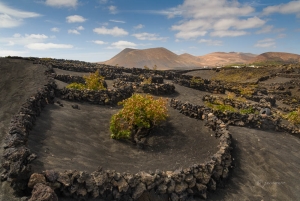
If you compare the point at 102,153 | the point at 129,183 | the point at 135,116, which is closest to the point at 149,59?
the point at 135,116

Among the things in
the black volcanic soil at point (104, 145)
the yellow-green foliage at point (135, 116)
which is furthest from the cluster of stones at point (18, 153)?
the yellow-green foliage at point (135, 116)

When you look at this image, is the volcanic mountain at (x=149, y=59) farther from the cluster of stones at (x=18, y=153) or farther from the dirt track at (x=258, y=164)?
the cluster of stones at (x=18, y=153)

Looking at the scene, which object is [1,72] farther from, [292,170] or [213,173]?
[292,170]

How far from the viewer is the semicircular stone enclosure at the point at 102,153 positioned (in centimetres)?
636

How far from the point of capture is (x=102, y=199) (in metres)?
6.50

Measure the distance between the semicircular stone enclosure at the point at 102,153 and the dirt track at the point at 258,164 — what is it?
1.69 feet

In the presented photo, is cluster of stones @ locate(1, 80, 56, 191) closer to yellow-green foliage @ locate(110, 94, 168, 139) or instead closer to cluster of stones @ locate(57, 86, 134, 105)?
yellow-green foliage @ locate(110, 94, 168, 139)

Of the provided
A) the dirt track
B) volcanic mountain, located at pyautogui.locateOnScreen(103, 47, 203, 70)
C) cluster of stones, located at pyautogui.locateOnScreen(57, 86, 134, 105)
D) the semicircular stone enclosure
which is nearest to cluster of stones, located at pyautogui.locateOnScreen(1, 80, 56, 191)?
the semicircular stone enclosure

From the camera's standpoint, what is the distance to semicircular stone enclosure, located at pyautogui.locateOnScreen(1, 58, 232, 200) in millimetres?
6355

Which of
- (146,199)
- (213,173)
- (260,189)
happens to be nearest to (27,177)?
(146,199)

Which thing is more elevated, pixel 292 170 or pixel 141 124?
pixel 141 124

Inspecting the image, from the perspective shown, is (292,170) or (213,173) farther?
(292,170)

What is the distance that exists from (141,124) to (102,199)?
569 cm

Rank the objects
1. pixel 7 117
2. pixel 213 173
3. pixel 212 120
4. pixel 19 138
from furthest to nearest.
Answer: pixel 212 120 < pixel 7 117 < pixel 213 173 < pixel 19 138
